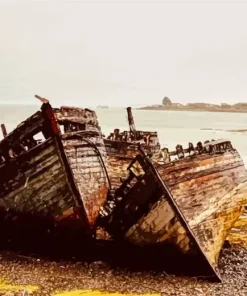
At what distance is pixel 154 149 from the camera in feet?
55.1

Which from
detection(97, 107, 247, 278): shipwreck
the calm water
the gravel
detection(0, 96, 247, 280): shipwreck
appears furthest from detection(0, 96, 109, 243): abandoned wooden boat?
the calm water

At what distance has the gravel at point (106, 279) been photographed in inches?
358

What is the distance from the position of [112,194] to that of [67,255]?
1622mm

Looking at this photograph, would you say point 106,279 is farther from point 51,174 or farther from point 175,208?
point 51,174

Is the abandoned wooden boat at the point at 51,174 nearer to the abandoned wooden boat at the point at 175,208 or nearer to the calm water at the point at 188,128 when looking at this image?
the abandoned wooden boat at the point at 175,208

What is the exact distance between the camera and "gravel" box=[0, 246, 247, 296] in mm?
9086

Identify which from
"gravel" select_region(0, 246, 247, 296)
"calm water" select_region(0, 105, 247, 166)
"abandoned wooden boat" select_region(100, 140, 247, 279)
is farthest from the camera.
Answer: "calm water" select_region(0, 105, 247, 166)

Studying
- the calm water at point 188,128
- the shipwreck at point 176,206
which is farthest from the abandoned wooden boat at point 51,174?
the calm water at point 188,128

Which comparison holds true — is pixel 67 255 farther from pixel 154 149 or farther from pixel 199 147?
pixel 154 149

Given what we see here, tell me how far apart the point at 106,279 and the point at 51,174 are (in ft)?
7.80

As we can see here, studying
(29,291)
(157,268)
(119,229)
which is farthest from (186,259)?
(29,291)

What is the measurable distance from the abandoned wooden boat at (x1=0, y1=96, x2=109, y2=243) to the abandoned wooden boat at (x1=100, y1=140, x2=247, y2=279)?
0.68 meters

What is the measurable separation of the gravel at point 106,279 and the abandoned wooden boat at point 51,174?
865 millimetres

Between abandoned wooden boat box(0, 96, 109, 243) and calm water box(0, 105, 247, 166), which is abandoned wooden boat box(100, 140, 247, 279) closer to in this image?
abandoned wooden boat box(0, 96, 109, 243)
